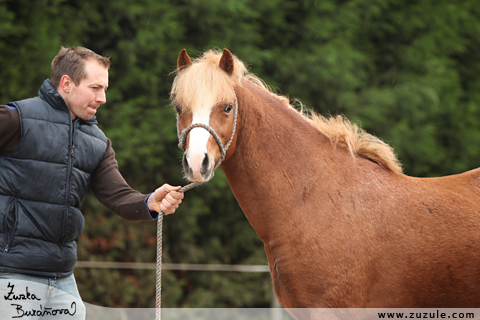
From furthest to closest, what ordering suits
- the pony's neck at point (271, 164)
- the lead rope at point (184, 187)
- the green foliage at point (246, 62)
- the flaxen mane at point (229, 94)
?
the green foliage at point (246, 62)
the pony's neck at point (271, 164)
the flaxen mane at point (229, 94)
the lead rope at point (184, 187)

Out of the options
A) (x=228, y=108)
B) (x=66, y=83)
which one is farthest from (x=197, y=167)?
(x=66, y=83)

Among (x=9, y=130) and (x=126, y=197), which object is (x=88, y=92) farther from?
(x=126, y=197)

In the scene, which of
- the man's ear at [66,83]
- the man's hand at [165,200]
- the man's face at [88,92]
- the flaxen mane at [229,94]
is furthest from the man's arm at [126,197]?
the flaxen mane at [229,94]

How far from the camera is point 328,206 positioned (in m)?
2.71

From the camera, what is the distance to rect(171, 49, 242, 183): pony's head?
2.46 meters

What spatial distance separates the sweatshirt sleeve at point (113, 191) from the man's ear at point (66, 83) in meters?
0.44

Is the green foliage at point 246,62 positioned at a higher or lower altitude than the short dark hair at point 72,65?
higher

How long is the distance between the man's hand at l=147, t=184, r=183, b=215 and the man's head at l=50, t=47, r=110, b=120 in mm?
583

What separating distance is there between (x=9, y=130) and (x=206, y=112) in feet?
3.33

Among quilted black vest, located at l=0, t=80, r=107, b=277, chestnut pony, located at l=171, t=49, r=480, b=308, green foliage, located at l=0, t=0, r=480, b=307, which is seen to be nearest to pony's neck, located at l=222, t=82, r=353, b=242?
chestnut pony, located at l=171, t=49, r=480, b=308

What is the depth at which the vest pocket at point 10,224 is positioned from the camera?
2.20 m
